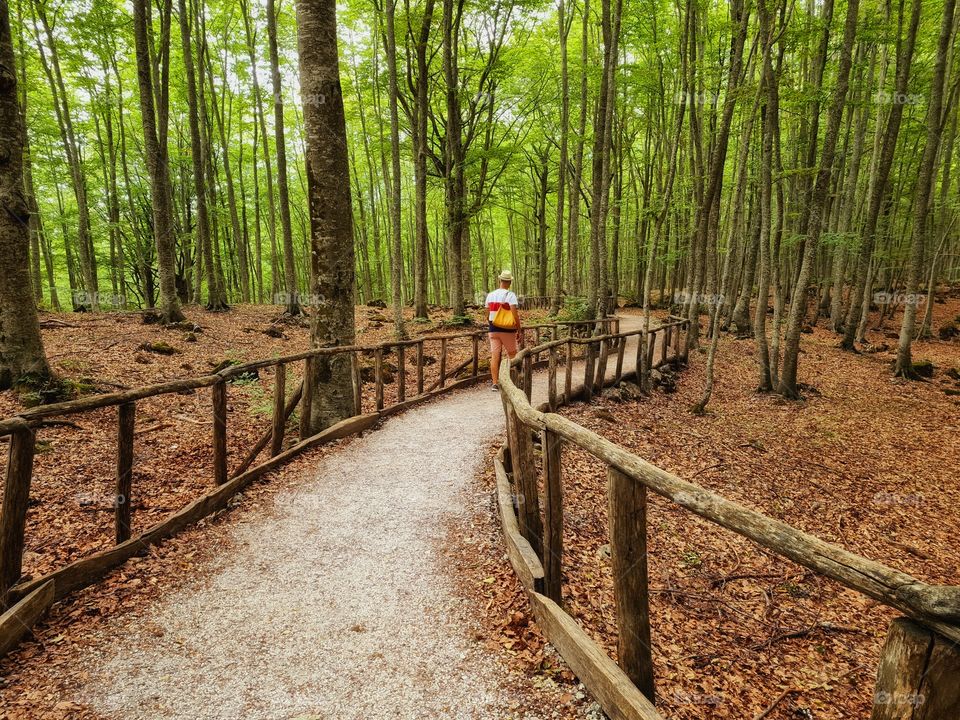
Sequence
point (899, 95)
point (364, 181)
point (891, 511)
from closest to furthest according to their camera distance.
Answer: point (891, 511) < point (899, 95) < point (364, 181)

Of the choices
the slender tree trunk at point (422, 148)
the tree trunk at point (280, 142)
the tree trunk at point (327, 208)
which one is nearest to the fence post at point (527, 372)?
the tree trunk at point (327, 208)

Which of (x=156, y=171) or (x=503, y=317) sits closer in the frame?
(x=503, y=317)

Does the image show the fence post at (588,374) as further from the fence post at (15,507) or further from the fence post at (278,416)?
the fence post at (15,507)

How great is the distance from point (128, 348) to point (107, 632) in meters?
9.05

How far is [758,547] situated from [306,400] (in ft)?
21.6

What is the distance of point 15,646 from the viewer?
300 centimetres

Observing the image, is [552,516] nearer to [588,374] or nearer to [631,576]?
[631,576]

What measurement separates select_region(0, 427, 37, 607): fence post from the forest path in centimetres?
76

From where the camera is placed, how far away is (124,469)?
155 inches

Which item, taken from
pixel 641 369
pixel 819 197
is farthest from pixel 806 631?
pixel 819 197

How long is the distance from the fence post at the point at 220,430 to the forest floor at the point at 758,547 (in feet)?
10.1

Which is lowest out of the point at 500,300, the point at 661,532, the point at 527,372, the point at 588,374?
the point at 661,532

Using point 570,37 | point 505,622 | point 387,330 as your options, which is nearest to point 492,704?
point 505,622

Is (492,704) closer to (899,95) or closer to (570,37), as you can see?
(899,95)
